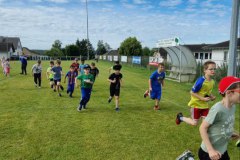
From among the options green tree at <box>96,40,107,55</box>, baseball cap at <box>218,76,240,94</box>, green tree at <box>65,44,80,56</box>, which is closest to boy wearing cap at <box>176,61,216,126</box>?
baseball cap at <box>218,76,240,94</box>

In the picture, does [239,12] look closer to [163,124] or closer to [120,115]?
[163,124]

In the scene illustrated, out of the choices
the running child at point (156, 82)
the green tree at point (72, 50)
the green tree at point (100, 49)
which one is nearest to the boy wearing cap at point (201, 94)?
the running child at point (156, 82)

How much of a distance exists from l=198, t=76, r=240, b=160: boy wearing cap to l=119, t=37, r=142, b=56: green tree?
273ft

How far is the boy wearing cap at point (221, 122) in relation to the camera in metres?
3.17

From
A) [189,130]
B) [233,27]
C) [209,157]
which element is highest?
[233,27]

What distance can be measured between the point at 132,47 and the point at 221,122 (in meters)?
83.9

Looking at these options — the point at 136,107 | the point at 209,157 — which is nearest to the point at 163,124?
the point at 136,107

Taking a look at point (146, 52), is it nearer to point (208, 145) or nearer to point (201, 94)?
point (201, 94)

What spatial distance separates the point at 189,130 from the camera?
7770 mm

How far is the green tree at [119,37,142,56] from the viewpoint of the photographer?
86.4m

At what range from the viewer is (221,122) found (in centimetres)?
332

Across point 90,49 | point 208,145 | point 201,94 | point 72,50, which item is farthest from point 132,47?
point 208,145

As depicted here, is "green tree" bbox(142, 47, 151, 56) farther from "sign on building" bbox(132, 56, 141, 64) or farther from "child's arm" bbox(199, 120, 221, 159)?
"child's arm" bbox(199, 120, 221, 159)

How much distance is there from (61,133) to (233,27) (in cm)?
556
